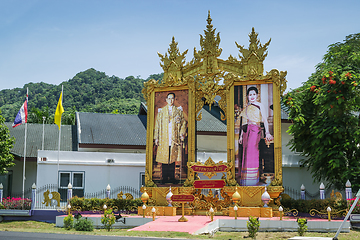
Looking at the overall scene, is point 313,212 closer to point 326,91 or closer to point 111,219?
point 326,91

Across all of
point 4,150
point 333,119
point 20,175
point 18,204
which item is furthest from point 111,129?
point 333,119

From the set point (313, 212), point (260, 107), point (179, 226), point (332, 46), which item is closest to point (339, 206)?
point (313, 212)

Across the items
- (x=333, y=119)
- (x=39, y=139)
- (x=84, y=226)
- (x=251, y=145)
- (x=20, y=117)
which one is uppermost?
(x=20, y=117)

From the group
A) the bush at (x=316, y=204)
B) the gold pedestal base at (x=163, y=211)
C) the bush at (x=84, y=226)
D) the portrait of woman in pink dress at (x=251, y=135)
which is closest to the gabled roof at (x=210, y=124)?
the portrait of woman in pink dress at (x=251, y=135)

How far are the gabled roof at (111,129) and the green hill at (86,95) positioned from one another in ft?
74.8

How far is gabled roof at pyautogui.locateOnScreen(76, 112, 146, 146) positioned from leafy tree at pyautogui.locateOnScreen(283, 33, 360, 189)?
37.7ft

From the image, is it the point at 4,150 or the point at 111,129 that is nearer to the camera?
the point at 4,150

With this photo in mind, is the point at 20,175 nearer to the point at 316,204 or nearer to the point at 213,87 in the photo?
the point at 213,87

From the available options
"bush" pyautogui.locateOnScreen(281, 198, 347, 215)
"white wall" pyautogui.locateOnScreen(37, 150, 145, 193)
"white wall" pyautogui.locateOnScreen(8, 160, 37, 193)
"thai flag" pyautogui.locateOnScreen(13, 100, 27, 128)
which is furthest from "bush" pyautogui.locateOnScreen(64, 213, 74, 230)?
"white wall" pyautogui.locateOnScreen(8, 160, 37, 193)

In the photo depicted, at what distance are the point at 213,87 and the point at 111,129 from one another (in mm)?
12313

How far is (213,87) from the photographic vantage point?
19.9 meters

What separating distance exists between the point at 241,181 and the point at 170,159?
3744 millimetres

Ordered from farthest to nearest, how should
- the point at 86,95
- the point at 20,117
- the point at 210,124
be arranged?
1. the point at 86,95
2. the point at 210,124
3. the point at 20,117

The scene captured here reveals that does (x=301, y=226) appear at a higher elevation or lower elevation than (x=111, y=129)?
lower
